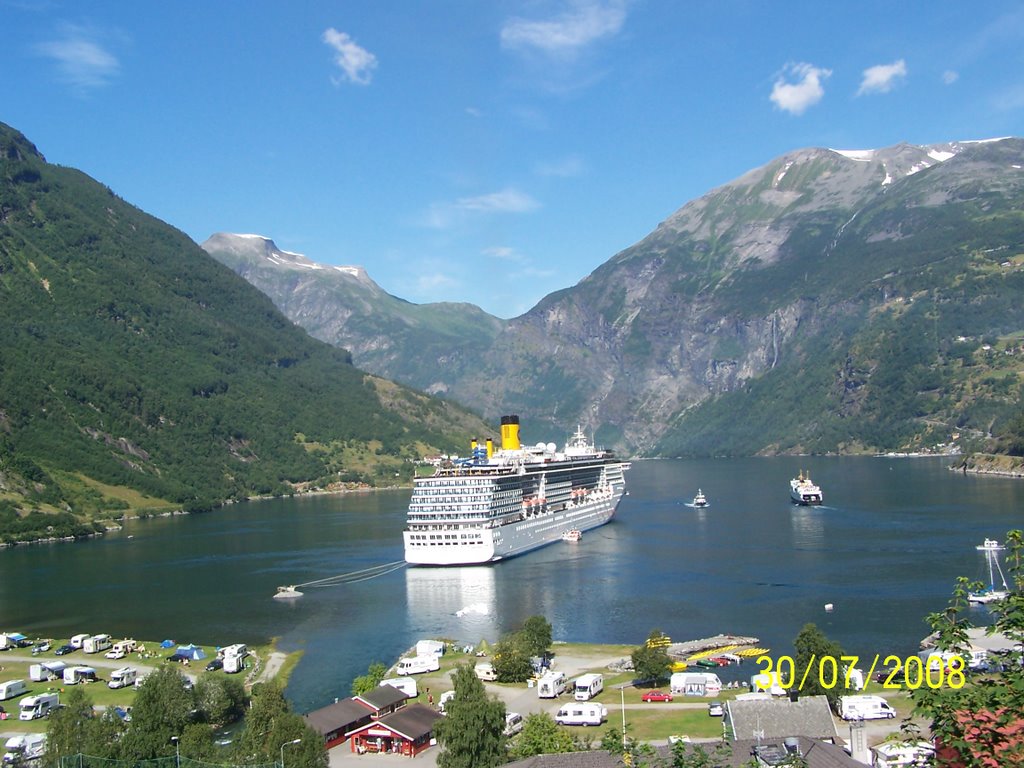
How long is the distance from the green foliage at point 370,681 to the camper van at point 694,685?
1504cm

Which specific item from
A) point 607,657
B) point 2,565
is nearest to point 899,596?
point 607,657

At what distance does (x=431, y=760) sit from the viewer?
4078 centimetres

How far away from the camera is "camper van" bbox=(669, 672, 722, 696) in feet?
159

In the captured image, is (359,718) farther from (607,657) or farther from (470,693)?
(607,657)

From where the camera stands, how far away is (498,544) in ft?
319

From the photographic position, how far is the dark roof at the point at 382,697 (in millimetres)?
45812

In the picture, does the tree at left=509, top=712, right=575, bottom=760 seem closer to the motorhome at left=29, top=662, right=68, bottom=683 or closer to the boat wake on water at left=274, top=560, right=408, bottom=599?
the motorhome at left=29, top=662, right=68, bottom=683

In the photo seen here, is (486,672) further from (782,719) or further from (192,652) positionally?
(782,719)

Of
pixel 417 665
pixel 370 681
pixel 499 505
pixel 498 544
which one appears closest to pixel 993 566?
pixel 498 544

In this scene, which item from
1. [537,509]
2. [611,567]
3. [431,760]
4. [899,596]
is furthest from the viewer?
[537,509]

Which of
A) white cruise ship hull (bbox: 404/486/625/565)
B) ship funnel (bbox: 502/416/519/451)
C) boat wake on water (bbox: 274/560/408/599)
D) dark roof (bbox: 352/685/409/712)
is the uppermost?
ship funnel (bbox: 502/416/519/451)

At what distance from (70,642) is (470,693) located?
135 ft

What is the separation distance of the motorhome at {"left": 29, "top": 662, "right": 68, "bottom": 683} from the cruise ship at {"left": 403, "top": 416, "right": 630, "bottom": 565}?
4033cm

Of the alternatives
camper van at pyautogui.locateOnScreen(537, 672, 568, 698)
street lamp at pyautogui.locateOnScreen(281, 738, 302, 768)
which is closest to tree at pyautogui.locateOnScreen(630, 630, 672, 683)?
camper van at pyautogui.locateOnScreen(537, 672, 568, 698)
